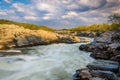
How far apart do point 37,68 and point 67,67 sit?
3345 millimetres

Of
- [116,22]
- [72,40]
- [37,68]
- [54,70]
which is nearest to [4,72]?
[37,68]

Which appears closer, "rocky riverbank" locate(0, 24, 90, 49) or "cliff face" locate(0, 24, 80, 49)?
"rocky riverbank" locate(0, 24, 90, 49)

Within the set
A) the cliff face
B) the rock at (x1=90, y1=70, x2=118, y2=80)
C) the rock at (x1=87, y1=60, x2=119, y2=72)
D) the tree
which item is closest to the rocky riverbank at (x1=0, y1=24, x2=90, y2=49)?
the cliff face

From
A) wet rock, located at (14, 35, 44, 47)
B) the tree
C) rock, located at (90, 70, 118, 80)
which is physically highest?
the tree

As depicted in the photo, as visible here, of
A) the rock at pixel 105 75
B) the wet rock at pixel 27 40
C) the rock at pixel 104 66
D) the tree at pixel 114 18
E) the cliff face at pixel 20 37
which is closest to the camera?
the rock at pixel 105 75

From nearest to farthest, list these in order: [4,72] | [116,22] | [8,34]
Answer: [4,72] < [8,34] < [116,22]

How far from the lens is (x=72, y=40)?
181ft

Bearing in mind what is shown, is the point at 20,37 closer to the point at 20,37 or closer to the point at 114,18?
the point at 20,37

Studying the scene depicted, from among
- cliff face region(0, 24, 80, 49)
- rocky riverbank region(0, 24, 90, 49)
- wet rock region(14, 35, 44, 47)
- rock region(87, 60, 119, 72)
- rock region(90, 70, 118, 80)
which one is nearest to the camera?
rock region(90, 70, 118, 80)

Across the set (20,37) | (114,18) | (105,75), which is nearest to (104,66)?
(105,75)

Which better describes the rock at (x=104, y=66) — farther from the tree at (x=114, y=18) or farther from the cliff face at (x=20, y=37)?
the tree at (x=114, y=18)

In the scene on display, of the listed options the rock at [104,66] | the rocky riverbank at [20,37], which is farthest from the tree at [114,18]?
the rock at [104,66]

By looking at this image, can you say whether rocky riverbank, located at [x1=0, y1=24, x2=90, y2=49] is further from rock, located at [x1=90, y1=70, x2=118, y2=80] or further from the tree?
the tree

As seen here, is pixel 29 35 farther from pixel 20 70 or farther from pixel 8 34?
pixel 20 70
